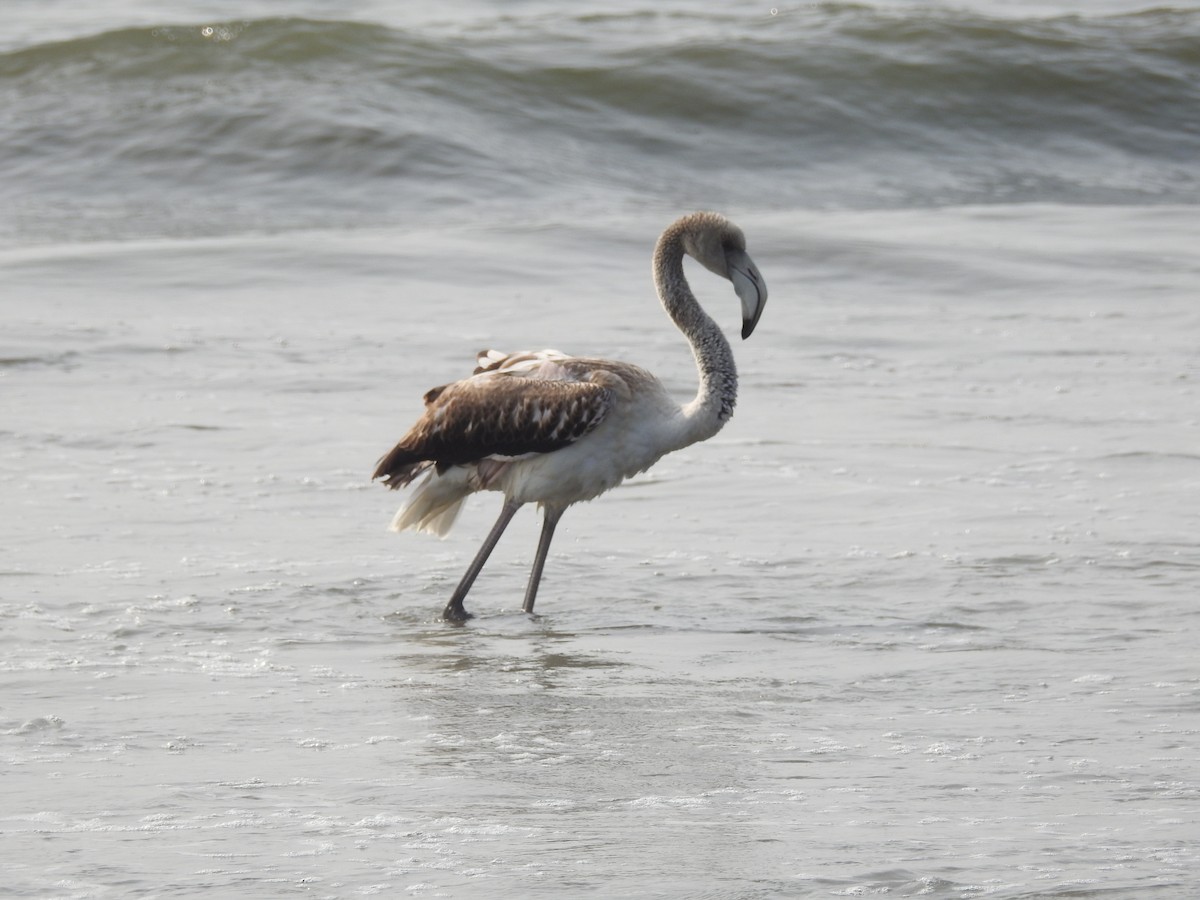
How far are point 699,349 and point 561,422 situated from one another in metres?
0.69

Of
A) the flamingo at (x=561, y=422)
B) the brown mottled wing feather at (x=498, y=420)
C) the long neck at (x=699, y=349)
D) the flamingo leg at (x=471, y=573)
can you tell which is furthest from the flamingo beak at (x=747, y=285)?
the flamingo leg at (x=471, y=573)

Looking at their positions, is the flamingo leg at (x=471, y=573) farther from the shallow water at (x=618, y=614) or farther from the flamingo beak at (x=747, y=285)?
the flamingo beak at (x=747, y=285)

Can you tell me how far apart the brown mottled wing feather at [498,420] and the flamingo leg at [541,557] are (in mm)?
275

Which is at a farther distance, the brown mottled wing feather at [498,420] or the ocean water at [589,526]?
the brown mottled wing feather at [498,420]

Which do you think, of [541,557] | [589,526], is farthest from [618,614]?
[589,526]

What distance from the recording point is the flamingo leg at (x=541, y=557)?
7695 mm

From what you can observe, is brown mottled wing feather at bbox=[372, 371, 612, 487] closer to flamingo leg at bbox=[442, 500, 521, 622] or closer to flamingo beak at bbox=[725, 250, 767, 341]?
flamingo leg at bbox=[442, 500, 521, 622]

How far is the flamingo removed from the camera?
7762mm

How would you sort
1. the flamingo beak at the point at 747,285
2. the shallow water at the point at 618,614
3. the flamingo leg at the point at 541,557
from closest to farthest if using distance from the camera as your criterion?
1. the shallow water at the point at 618,614
2. the flamingo leg at the point at 541,557
3. the flamingo beak at the point at 747,285

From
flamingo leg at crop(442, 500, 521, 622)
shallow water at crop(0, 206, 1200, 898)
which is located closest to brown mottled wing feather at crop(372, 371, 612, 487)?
flamingo leg at crop(442, 500, 521, 622)

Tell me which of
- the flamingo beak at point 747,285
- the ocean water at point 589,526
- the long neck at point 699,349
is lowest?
the ocean water at point 589,526

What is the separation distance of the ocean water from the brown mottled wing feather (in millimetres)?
522

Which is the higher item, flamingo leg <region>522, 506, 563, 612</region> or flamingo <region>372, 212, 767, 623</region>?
flamingo <region>372, 212, 767, 623</region>

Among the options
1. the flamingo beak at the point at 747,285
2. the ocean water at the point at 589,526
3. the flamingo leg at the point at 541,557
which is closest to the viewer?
the ocean water at the point at 589,526
